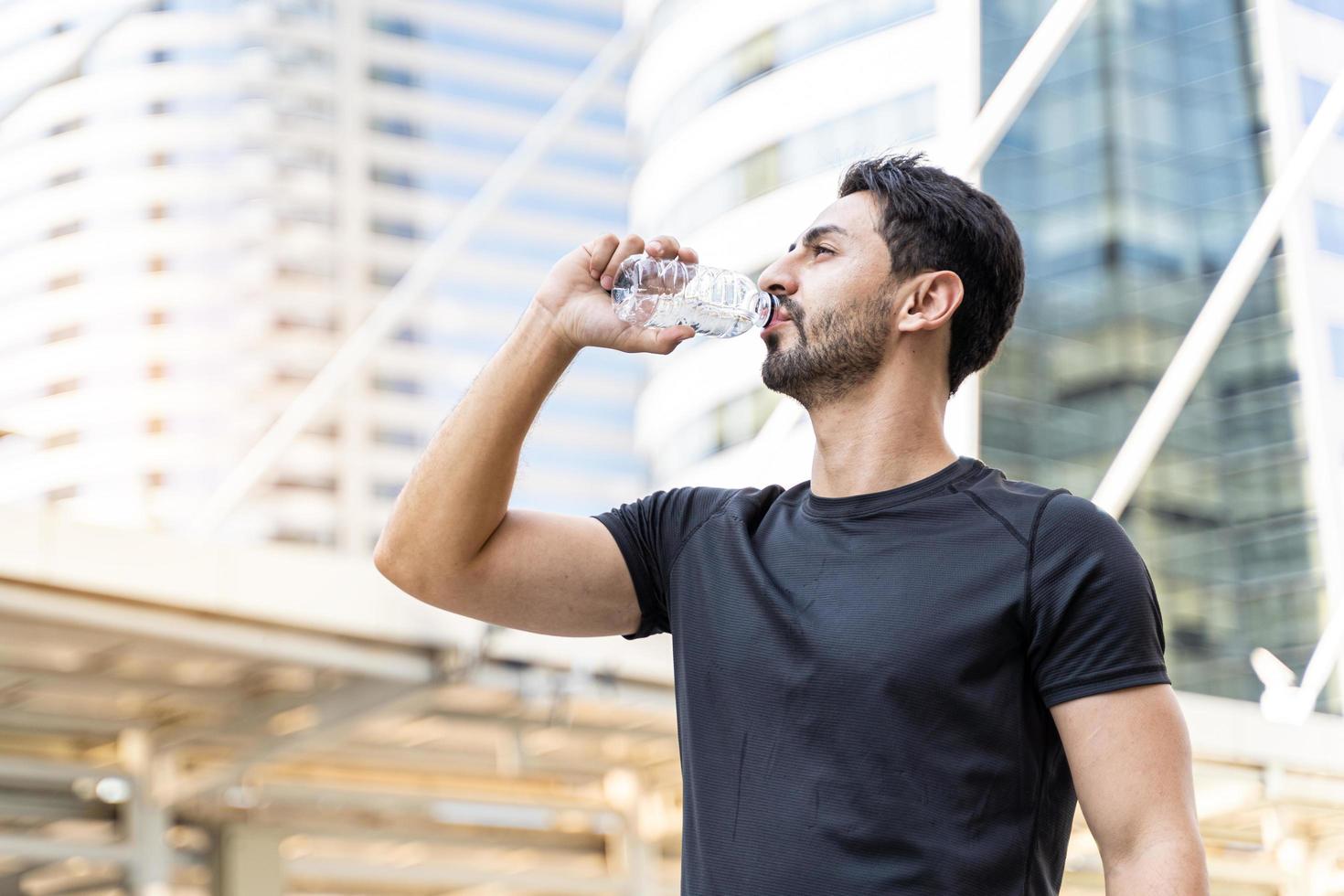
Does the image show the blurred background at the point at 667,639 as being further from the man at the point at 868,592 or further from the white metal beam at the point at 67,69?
the man at the point at 868,592

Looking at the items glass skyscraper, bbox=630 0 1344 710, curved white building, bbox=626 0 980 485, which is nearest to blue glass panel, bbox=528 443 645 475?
curved white building, bbox=626 0 980 485

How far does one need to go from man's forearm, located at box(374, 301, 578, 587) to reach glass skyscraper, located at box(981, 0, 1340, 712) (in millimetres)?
6138

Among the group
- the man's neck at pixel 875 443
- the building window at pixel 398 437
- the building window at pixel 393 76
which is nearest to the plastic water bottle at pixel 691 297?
the man's neck at pixel 875 443

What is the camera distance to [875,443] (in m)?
1.26

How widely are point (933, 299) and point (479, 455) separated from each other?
14.8 inches

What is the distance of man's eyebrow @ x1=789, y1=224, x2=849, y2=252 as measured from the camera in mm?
1335

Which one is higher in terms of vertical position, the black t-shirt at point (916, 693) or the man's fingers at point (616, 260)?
the man's fingers at point (616, 260)

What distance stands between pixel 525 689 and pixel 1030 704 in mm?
3319

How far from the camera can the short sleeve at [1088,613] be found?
109 cm

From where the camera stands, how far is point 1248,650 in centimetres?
877

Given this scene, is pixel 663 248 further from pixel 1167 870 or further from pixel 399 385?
pixel 399 385

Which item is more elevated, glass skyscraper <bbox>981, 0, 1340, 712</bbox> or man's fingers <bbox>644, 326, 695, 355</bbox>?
glass skyscraper <bbox>981, 0, 1340, 712</bbox>

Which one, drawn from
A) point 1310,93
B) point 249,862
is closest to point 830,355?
point 249,862

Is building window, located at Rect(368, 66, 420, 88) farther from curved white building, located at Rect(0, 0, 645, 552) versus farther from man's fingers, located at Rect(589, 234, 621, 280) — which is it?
man's fingers, located at Rect(589, 234, 621, 280)
